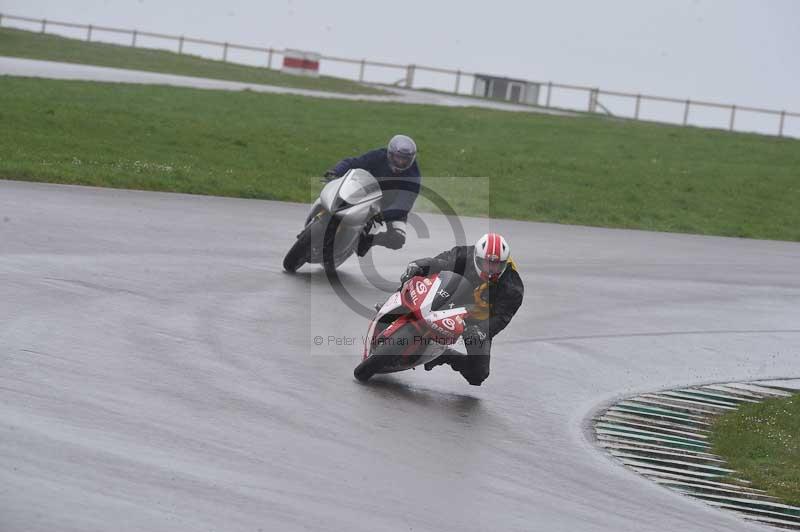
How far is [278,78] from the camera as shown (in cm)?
4734

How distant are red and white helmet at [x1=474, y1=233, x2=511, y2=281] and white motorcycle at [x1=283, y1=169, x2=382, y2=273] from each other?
4.01 meters

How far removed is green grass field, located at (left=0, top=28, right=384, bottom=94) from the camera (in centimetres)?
4325

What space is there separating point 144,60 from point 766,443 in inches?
1539

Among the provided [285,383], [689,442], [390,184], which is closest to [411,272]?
[285,383]

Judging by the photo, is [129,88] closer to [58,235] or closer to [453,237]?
[453,237]

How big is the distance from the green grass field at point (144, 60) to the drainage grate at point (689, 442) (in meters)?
32.7

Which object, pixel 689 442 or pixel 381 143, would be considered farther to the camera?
pixel 381 143

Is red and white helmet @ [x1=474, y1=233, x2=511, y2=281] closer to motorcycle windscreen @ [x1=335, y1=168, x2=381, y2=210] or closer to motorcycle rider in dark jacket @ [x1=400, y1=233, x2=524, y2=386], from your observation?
motorcycle rider in dark jacket @ [x1=400, y1=233, x2=524, y2=386]

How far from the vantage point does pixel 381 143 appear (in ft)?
101

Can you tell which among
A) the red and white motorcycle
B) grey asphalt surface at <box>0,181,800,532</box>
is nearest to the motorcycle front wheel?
the red and white motorcycle

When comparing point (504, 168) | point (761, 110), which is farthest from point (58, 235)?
point (761, 110)

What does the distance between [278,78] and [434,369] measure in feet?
120

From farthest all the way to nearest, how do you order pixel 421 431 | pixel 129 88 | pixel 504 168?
pixel 129 88 → pixel 504 168 → pixel 421 431

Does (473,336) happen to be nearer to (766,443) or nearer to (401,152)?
(766,443)
